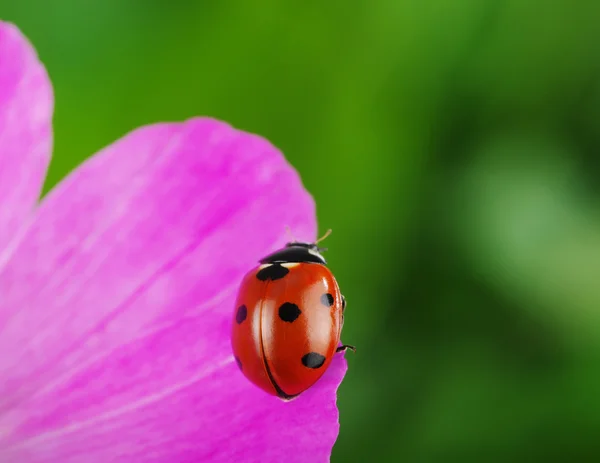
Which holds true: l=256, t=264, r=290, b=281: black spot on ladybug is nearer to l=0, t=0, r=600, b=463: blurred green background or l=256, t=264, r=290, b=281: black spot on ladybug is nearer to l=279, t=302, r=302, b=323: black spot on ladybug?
l=279, t=302, r=302, b=323: black spot on ladybug

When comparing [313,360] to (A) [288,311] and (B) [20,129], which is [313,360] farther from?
(B) [20,129]

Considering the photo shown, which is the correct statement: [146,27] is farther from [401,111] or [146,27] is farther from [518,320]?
[518,320]

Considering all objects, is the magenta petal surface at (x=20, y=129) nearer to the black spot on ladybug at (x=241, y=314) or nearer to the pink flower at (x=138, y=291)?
the pink flower at (x=138, y=291)

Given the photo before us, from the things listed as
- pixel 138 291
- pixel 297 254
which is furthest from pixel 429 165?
pixel 138 291

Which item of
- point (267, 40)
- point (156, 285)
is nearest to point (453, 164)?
point (267, 40)

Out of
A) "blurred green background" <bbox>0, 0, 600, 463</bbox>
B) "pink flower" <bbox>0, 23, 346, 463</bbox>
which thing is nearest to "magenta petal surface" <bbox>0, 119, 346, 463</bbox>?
"pink flower" <bbox>0, 23, 346, 463</bbox>

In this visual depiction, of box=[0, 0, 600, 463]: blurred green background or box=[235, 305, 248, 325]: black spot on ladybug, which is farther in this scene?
box=[0, 0, 600, 463]: blurred green background

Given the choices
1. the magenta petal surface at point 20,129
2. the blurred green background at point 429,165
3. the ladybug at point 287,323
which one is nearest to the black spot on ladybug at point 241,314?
the ladybug at point 287,323
